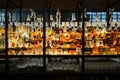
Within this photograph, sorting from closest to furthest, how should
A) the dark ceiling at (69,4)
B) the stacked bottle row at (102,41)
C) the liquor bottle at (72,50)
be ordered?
the liquor bottle at (72,50) → the stacked bottle row at (102,41) → the dark ceiling at (69,4)

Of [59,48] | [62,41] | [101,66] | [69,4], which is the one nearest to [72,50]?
[59,48]

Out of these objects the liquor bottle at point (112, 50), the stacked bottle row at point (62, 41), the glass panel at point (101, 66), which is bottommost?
the glass panel at point (101, 66)

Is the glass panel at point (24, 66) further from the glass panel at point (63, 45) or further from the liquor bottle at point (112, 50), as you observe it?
the liquor bottle at point (112, 50)

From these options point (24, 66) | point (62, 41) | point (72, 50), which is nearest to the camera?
point (72, 50)

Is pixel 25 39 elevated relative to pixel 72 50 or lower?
elevated

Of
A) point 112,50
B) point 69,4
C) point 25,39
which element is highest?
point 69,4

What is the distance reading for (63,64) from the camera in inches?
231

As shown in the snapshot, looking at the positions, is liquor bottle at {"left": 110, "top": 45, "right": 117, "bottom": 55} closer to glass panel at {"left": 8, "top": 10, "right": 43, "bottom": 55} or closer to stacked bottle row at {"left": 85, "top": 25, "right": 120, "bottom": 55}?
stacked bottle row at {"left": 85, "top": 25, "right": 120, "bottom": 55}

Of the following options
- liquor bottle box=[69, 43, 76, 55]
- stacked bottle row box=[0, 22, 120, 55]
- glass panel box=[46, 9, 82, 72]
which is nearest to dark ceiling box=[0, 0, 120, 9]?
glass panel box=[46, 9, 82, 72]

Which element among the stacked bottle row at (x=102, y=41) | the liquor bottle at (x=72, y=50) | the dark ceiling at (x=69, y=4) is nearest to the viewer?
the liquor bottle at (x=72, y=50)

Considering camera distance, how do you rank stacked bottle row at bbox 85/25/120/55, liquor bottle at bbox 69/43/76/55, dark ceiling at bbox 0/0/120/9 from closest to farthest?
liquor bottle at bbox 69/43/76/55
stacked bottle row at bbox 85/25/120/55
dark ceiling at bbox 0/0/120/9

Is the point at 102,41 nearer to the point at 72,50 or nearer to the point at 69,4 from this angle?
the point at 72,50

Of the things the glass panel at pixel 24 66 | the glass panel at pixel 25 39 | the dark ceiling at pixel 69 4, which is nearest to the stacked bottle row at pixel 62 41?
the glass panel at pixel 25 39

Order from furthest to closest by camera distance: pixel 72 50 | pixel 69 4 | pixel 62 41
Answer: pixel 69 4 → pixel 62 41 → pixel 72 50
